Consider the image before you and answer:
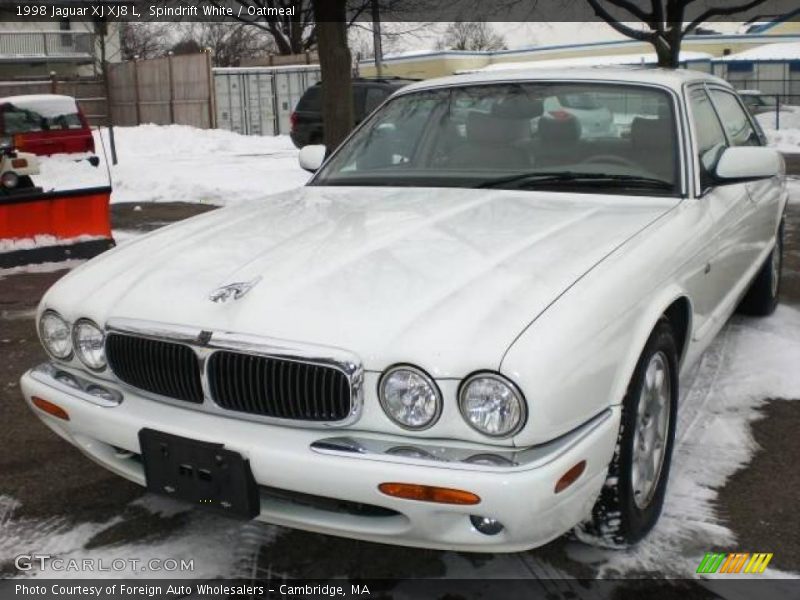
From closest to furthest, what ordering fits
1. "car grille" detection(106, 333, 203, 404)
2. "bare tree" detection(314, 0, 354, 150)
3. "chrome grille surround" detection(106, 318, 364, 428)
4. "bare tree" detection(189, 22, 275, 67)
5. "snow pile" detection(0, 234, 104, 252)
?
"chrome grille surround" detection(106, 318, 364, 428) < "car grille" detection(106, 333, 203, 404) < "snow pile" detection(0, 234, 104, 252) < "bare tree" detection(314, 0, 354, 150) < "bare tree" detection(189, 22, 275, 67)

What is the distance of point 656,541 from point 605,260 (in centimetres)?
98

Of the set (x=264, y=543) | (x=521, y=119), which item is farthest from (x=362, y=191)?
(x=264, y=543)

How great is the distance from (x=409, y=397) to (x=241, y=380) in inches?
20.3

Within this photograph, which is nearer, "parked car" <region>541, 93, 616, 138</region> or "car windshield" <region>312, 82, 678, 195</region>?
"car windshield" <region>312, 82, 678, 195</region>

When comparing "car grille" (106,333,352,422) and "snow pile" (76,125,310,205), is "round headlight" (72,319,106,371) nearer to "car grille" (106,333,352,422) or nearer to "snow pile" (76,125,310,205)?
"car grille" (106,333,352,422)

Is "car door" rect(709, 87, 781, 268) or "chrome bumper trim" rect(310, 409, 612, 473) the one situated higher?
"car door" rect(709, 87, 781, 268)

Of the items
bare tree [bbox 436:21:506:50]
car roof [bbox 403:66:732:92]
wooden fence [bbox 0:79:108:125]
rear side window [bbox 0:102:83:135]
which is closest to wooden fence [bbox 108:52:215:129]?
wooden fence [bbox 0:79:108:125]

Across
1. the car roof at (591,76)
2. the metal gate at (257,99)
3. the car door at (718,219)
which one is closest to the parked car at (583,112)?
the car roof at (591,76)

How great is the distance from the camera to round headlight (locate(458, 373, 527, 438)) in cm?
233

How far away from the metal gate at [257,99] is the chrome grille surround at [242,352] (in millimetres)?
23961

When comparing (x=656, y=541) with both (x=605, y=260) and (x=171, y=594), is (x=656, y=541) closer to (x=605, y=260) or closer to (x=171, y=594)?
(x=605, y=260)

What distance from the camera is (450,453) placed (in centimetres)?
238

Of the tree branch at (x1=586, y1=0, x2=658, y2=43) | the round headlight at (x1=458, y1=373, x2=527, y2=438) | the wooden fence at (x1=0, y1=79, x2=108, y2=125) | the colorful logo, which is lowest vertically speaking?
the colorful logo

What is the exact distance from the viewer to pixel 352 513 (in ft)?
8.40
